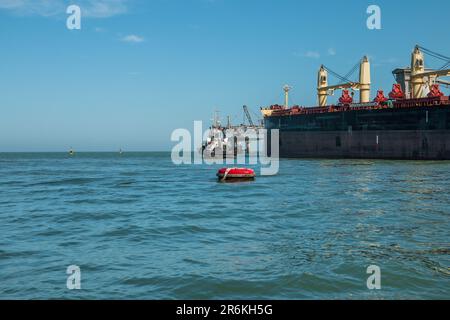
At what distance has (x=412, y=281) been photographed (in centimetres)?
1142

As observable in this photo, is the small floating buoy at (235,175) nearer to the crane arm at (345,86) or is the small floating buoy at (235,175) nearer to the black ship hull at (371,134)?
the black ship hull at (371,134)

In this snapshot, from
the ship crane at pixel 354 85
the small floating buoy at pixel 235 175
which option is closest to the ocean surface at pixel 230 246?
the small floating buoy at pixel 235 175

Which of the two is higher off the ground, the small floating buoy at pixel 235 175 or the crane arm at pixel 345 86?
the crane arm at pixel 345 86

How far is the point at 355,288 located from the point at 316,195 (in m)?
19.8

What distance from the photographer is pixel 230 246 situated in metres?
15.6

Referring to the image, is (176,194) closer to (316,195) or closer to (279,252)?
(316,195)

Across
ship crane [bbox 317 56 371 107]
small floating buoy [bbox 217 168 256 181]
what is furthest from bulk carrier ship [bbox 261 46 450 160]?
small floating buoy [bbox 217 168 256 181]

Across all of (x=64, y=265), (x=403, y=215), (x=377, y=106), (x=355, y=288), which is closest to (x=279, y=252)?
(x=355, y=288)

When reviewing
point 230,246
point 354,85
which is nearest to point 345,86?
point 354,85

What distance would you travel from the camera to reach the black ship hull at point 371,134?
65.4 metres

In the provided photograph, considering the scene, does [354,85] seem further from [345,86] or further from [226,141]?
[226,141]

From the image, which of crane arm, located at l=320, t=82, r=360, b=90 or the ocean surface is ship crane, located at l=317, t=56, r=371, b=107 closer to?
crane arm, located at l=320, t=82, r=360, b=90
